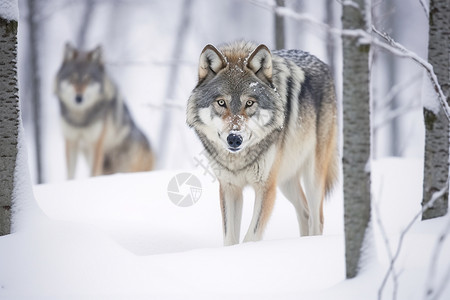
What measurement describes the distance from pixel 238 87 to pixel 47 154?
14712mm

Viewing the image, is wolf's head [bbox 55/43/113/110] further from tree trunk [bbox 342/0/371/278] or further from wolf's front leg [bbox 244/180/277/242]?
tree trunk [bbox 342/0/371/278]

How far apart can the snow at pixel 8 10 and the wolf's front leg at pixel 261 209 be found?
2149mm

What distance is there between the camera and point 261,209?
4.19 meters

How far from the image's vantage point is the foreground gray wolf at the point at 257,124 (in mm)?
3953

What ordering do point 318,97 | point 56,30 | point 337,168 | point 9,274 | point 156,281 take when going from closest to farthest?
point 156,281 → point 9,274 → point 318,97 → point 337,168 → point 56,30

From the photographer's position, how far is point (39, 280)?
285cm

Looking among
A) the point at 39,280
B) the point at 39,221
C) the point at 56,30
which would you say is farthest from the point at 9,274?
the point at 56,30

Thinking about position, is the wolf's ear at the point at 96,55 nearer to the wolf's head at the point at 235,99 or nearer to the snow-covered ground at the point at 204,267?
the wolf's head at the point at 235,99

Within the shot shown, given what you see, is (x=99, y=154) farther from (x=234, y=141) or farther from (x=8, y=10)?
(x=8, y=10)

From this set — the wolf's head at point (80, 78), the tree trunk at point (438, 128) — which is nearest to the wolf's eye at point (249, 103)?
the tree trunk at point (438, 128)

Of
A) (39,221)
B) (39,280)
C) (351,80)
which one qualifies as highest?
(351,80)

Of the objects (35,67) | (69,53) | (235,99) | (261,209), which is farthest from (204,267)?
(35,67)

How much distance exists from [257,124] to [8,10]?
1866mm

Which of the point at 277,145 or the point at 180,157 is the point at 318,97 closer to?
the point at 277,145
